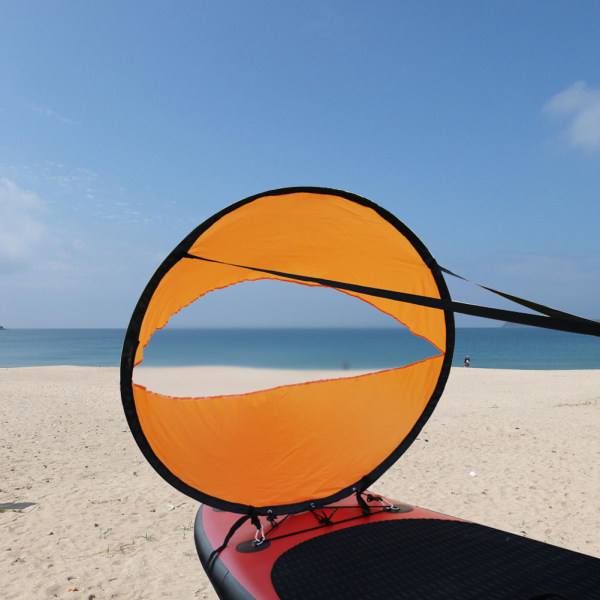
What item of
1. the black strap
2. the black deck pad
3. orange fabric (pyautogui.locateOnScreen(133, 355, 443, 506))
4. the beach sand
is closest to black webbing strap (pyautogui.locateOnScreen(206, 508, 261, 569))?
the black strap

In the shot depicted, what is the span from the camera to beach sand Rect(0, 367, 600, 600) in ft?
13.1

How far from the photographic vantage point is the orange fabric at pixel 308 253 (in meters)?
3.77

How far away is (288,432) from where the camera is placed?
15.6 ft

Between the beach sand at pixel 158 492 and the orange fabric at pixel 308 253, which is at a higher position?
the orange fabric at pixel 308 253

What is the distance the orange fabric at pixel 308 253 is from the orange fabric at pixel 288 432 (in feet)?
2.12

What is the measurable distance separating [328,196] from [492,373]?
24402 mm

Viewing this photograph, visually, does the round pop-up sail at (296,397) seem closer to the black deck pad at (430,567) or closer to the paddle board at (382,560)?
the paddle board at (382,560)

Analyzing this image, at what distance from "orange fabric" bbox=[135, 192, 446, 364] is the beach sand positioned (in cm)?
93

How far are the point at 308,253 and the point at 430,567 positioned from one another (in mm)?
2694

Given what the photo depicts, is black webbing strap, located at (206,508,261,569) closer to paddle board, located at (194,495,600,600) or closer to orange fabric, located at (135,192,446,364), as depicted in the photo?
paddle board, located at (194,495,600,600)

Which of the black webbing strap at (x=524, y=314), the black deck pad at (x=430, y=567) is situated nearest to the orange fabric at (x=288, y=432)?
the black deck pad at (x=430, y=567)

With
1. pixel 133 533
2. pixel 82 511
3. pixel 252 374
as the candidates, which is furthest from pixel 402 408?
pixel 252 374

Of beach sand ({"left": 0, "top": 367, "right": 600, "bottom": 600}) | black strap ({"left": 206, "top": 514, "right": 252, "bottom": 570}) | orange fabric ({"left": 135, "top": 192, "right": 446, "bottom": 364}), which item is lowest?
beach sand ({"left": 0, "top": 367, "right": 600, "bottom": 600})

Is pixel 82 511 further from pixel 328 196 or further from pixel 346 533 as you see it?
pixel 328 196
